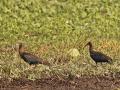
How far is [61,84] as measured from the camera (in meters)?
12.4

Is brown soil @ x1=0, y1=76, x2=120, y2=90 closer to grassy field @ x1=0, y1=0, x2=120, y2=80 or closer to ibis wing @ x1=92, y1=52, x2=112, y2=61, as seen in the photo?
grassy field @ x1=0, y1=0, x2=120, y2=80

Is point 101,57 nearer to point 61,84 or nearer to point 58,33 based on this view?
point 61,84

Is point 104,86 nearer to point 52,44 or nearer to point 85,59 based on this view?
point 85,59

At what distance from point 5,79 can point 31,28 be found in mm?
8080

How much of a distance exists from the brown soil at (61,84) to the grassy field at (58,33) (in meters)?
0.26

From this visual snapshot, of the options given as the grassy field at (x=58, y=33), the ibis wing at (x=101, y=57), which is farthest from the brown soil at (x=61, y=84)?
the ibis wing at (x=101, y=57)

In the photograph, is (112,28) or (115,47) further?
(112,28)

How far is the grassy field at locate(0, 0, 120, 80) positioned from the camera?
13.5m

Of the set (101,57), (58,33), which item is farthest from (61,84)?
(58,33)

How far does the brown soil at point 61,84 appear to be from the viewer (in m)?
12.1

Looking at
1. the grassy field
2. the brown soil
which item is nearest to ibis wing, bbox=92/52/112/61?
the grassy field

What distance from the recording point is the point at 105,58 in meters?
14.4

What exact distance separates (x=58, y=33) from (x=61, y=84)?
7.55 m

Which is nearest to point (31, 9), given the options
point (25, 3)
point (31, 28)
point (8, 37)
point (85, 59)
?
point (25, 3)
